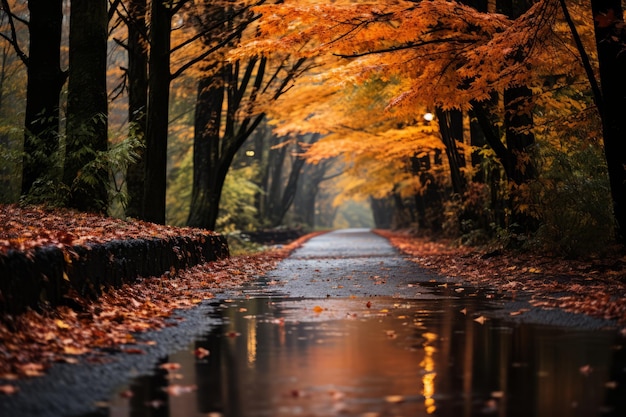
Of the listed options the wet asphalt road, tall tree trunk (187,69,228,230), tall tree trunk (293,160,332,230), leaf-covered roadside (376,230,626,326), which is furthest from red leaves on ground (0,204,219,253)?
tall tree trunk (293,160,332,230)

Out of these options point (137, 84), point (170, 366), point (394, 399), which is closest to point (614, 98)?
point (170, 366)

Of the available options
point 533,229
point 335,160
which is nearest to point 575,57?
point 533,229

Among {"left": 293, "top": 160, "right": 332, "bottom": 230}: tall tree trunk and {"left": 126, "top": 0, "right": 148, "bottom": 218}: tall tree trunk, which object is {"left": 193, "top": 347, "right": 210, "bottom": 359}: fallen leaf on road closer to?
{"left": 126, "top": 0, "right": 148, "bottom": 218}: tall tree trunk

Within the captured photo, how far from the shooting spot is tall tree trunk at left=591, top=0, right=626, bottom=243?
13.5 meters

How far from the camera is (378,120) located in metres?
32.9

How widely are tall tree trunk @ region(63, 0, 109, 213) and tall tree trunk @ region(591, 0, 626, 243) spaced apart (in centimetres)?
879

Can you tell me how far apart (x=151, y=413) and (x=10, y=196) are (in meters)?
19.3

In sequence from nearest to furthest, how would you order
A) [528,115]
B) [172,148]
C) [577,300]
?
1. [577,300]
2. [528,115]
3. [172,148]

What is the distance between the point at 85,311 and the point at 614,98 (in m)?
8.45

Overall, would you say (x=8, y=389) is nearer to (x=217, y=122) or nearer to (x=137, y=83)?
(x=137, y=83)

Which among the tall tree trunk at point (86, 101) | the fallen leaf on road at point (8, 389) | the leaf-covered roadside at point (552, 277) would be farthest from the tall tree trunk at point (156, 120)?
the fallen leaf on road at point (8, 389)

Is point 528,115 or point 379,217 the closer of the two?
point 528,115

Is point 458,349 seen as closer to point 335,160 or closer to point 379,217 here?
point 335,160

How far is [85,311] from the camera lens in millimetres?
9641
